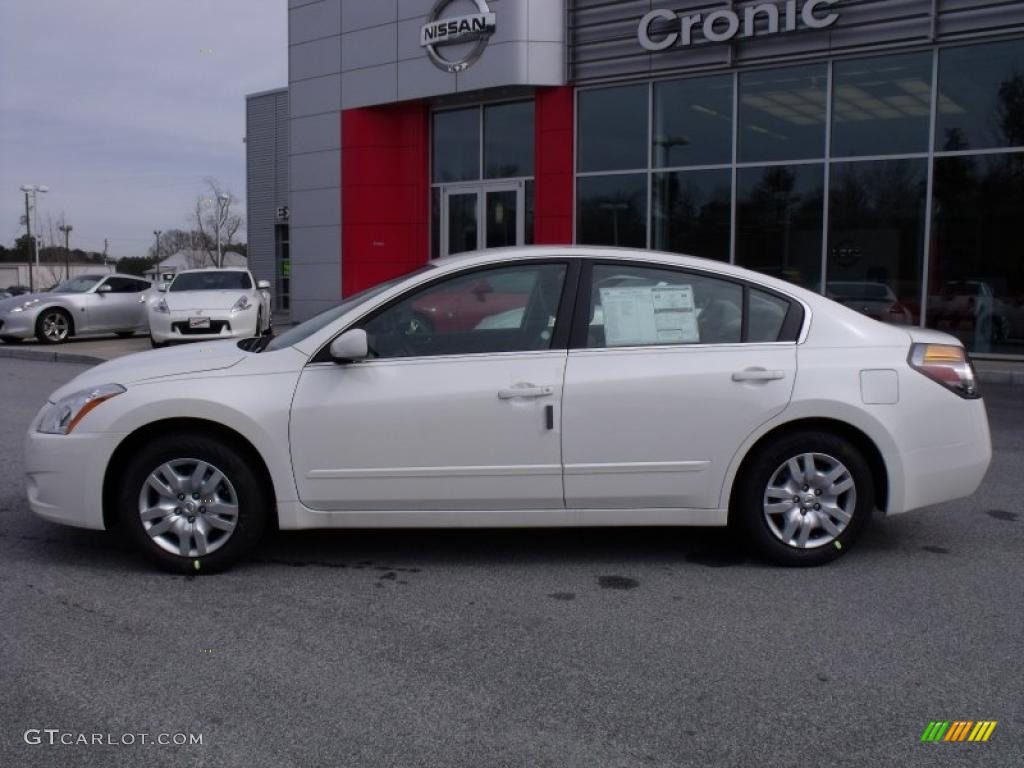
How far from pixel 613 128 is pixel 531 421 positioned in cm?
1349

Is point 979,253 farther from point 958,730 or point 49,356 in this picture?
point 49,356

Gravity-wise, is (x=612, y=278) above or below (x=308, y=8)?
below

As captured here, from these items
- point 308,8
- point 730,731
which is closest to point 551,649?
point 730,731

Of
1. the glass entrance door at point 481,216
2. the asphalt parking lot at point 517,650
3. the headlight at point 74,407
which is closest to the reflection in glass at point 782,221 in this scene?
the glass entrance door at point 481,216

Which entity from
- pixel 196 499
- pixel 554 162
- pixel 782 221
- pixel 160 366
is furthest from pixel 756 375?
pixel 554 162

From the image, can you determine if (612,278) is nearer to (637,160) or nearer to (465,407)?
(465,407)

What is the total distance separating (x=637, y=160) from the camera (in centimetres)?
1711

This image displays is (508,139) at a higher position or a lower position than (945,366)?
higher

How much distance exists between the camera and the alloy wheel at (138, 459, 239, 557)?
465 cm

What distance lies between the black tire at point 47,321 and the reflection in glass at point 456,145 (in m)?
7.59

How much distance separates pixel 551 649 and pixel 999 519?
3.33 meters

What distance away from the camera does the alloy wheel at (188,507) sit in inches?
183

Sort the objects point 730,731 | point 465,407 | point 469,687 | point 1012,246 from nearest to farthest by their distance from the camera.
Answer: point 730,731 < point 469,687 < point 465,407 < point 1012,246

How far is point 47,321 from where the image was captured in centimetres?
1898
